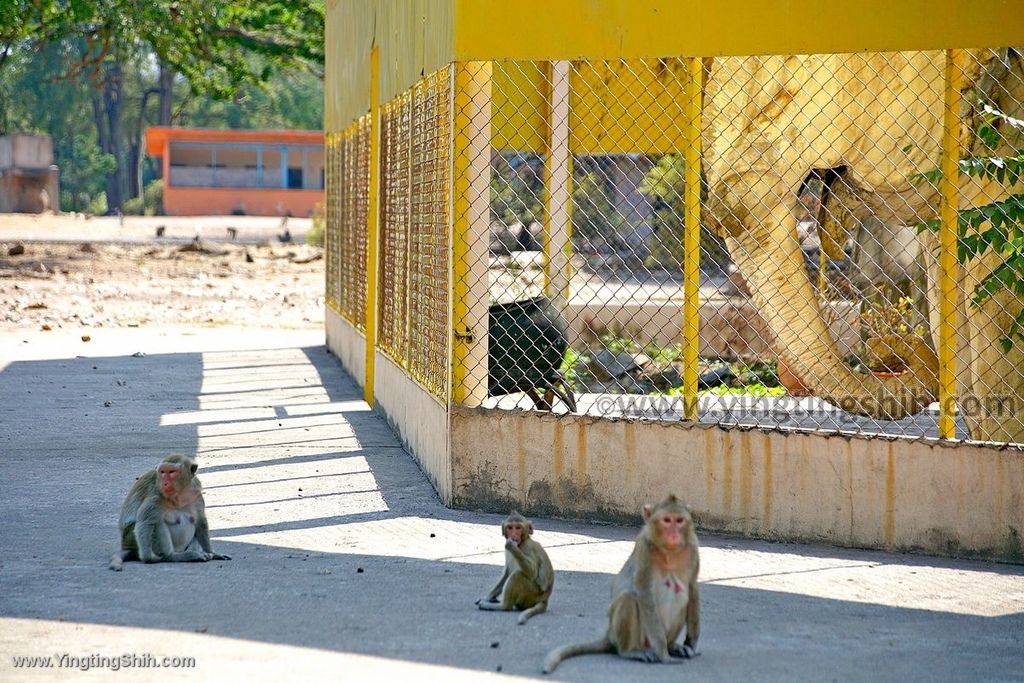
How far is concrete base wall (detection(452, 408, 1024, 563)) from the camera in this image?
812 centimetres

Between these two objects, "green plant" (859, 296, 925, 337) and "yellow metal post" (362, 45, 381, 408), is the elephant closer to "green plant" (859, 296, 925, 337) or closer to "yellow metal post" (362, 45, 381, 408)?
"green plant" (859, 296, 925, 337)

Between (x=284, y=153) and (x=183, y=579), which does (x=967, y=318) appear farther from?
(x=284, y=153)

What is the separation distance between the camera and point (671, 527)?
5574 millimetres

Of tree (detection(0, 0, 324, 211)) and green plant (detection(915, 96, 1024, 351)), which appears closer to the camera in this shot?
green plant (detection(915, 96, 1024, 351))

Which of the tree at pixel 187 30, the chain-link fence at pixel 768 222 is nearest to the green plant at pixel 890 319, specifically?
the chain-link fence at pixel 768 222

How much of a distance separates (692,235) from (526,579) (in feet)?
9.65

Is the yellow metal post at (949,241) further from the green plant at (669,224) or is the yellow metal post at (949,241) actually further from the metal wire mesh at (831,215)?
the green plant at (669,224)

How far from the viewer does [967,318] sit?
9.15m

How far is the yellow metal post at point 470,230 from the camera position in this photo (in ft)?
30.2

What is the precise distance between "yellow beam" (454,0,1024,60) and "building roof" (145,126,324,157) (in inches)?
1892

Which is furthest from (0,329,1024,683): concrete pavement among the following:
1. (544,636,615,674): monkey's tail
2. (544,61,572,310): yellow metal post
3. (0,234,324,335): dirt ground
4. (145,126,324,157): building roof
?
(145,126,324,157): building roof

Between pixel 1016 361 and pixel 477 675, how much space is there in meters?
4.53

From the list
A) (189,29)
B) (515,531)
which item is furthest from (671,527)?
(189,29)

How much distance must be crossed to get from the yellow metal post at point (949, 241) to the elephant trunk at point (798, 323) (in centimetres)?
179
